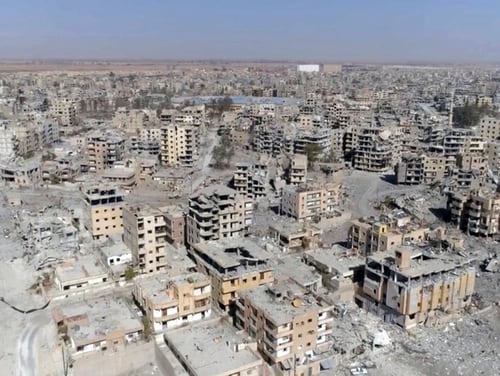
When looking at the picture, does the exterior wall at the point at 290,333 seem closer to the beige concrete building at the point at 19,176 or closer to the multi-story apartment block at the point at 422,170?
the multi-story apartment block at the point at 422,170

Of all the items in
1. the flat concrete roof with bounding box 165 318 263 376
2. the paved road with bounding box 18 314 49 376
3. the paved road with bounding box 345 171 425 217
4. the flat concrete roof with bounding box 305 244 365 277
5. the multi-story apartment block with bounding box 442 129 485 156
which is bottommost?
the paved road with bounding box 18 314 49 376

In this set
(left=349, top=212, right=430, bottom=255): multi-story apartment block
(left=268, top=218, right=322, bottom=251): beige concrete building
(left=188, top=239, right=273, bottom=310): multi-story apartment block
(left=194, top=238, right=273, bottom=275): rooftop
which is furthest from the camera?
(left=268, top=218, right=322, bottom=251): beige concrete building

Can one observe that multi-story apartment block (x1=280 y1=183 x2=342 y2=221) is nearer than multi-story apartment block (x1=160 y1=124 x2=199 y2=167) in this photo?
Yes

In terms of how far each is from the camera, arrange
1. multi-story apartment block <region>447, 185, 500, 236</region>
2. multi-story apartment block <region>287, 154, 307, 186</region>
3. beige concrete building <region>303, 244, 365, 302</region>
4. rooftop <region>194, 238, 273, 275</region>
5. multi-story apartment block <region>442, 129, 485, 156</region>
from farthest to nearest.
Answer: multi-story apartment block <region>442, 129, 485, 156</region>
multi-story apartment block <region>287, 154, 307, 186</region>
multi-story apartment block <region>447, 185, 500, 236</region>
beige concrete building <region>303, 244, 365, 302</region>
rooftop <region>194, 238, 273, 275</region>

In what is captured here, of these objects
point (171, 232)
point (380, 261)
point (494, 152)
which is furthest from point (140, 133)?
point (380, 261)

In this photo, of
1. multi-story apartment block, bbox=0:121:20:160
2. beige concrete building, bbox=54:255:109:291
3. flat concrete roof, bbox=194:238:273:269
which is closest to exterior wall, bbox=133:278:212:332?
flat concrete roof, bbox=194:238:273:269

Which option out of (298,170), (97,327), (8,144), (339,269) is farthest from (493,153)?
(8,144)

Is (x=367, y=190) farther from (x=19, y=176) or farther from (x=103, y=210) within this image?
(x=19, y=176)

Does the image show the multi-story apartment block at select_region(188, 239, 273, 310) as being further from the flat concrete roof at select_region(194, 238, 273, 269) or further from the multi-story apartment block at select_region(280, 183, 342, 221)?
the multi-story apartment block at select_region(280, 183, 342, 221)
